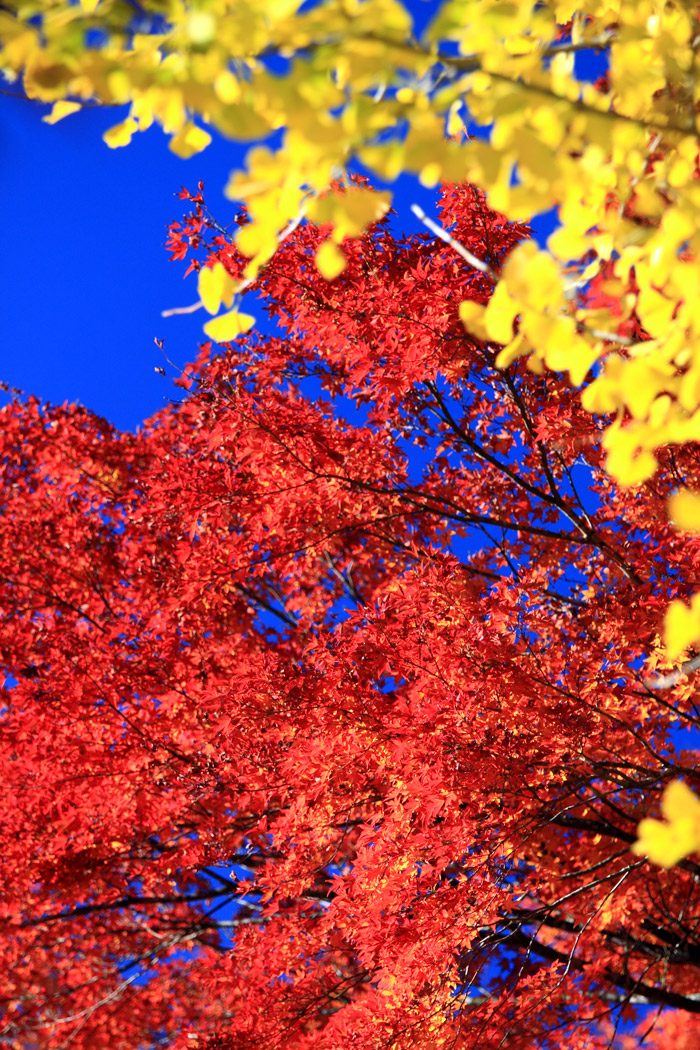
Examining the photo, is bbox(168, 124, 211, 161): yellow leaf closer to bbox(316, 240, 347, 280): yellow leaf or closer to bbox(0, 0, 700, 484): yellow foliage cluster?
bbox(0, 0, 700, 484): yellow foliage cluster

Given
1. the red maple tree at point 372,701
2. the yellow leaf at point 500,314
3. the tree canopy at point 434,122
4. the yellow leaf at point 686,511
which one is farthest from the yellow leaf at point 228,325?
the red maple tree at point 372,701

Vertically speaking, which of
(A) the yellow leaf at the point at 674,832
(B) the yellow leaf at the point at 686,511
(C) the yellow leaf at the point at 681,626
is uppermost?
(B) the yellow leaf at the point at 686,511

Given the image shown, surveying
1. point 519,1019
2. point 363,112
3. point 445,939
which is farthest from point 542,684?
point 363,112

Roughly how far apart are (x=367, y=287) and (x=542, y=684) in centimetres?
258

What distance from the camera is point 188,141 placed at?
1774 mm

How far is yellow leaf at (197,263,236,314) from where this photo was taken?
5.85 ft

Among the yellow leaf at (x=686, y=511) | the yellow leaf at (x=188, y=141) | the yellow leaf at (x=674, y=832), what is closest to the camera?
the yellow leaf at (x=674, y=832)

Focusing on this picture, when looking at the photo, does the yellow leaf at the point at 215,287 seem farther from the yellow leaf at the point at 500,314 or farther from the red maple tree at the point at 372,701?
the red maple tree at the point at 372,701

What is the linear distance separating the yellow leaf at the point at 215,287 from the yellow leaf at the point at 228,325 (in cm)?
4

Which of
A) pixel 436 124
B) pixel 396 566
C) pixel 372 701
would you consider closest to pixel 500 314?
pixel 436 124

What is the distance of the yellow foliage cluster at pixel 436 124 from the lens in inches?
57.9

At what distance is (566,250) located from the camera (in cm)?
187

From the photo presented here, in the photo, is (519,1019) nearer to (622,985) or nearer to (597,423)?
(622,985)

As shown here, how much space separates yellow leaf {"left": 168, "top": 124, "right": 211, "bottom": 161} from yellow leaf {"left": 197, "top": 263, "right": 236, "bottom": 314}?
26 centimetres
